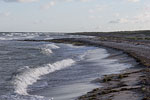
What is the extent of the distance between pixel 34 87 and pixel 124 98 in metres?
6.57

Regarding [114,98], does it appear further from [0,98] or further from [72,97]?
[0,98]

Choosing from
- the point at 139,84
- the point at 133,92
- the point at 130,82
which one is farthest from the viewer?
the point at 130,82

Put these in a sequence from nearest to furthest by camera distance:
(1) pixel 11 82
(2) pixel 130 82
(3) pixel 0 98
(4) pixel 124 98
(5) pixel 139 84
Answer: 1. (4) pixel 124 98
2. (3) pixel 0 98
3. (5) pixel 139 84
4. (2) pixel 130 82
5. (1) pixel 11 82

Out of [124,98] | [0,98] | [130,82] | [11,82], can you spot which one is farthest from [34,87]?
[124,98]

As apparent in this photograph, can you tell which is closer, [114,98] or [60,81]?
Result: [114,98]

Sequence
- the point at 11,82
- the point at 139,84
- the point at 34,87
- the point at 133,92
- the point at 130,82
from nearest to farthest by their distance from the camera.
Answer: the point at 133,92
the point at 139,84
the point at 130,82
the point at 34,87
the point at 11,82

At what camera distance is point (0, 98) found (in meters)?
13.7

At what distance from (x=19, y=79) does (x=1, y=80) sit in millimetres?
1135

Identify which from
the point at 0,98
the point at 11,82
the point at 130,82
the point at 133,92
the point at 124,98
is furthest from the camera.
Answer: the point at 11,82

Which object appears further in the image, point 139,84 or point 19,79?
point 19,79

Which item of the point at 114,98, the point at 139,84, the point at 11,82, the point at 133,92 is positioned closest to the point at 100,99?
the point at 114,98

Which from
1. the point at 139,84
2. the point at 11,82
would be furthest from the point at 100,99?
the point at 11,82

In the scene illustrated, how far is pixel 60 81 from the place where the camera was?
18500 mm

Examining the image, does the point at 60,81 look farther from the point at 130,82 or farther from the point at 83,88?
the point at 130,82
